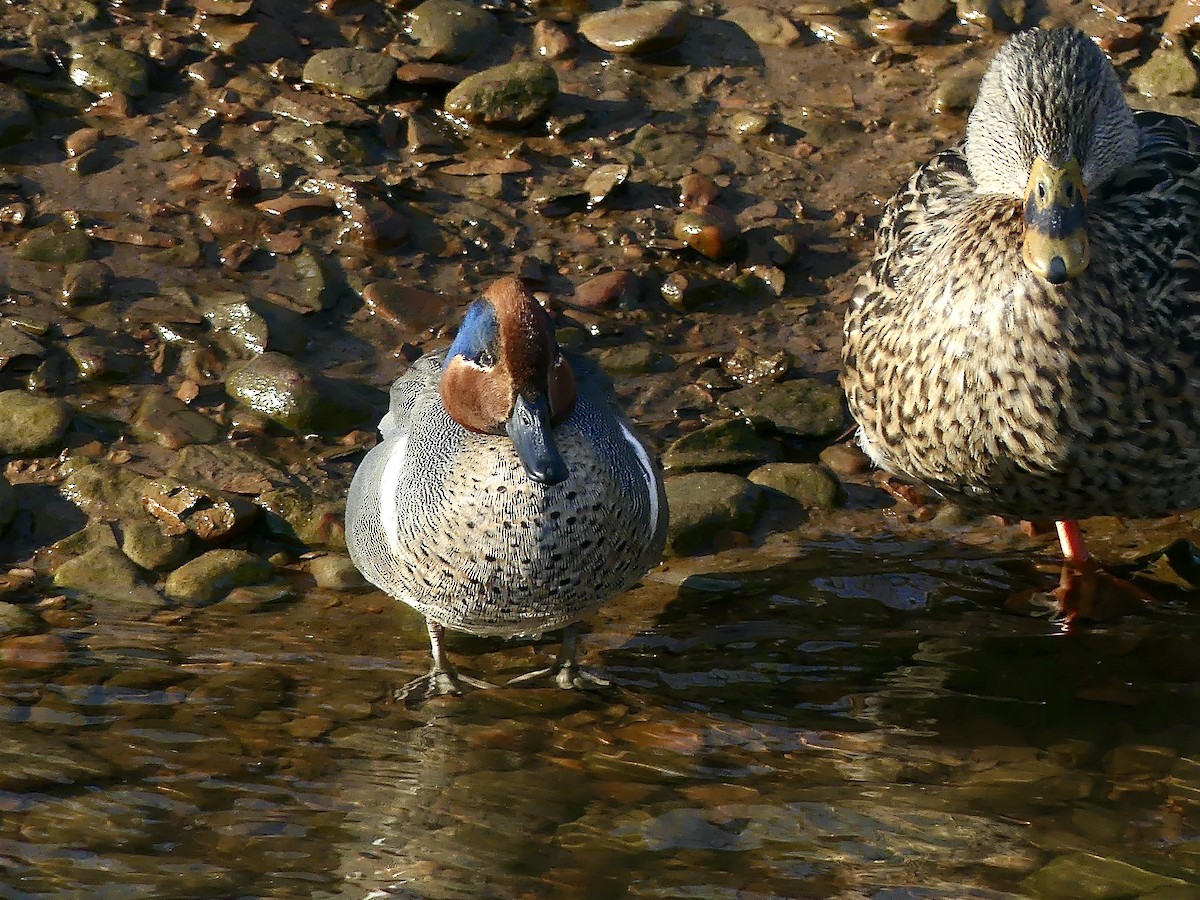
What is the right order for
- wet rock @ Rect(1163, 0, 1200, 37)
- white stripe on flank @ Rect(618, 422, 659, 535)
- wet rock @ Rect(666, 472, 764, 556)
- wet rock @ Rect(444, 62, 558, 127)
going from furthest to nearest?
wet rock @ Rect(1163, 0, 1200, 37) → wet rock @ Rect(444, 62, 558, 127) → wet rock @ Rect(666, 472, 764, 556) → white stripe on flank @ Rect(618, 422, 659, 535)

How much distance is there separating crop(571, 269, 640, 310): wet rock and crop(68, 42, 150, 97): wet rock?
1941mm

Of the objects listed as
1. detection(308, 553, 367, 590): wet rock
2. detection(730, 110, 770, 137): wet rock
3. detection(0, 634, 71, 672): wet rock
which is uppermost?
detection(730, 110, 770, 137): wet rock

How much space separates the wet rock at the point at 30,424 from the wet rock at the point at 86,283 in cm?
52

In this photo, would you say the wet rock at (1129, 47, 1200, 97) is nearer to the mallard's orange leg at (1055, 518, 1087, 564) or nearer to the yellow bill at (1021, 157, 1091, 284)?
the mallard's orange leg at (1055, 518, 1087, 564)

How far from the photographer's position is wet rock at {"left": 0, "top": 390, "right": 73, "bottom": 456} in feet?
16.5

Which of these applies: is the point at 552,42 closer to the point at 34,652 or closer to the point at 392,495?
the point at 392,495

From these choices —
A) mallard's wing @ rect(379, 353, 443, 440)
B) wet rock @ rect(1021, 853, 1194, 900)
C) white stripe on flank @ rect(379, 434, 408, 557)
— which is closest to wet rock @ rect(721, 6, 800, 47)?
mallard's wing @ rect(379, 353, 443, 440)

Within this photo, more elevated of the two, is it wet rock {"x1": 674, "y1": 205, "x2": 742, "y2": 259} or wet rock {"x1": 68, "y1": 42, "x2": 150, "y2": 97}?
wet rock {"x1": 68, "y1": 42, "x2": 150, "y2": 97}

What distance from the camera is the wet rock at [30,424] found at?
503cm

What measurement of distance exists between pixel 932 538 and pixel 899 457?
0.56 meters

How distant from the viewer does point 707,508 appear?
197 inches

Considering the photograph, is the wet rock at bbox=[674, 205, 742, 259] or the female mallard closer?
the female mallard

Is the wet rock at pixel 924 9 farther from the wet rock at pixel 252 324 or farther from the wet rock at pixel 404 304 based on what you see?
the wet rock at pixel 252 324

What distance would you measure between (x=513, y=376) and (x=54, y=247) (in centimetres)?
246
